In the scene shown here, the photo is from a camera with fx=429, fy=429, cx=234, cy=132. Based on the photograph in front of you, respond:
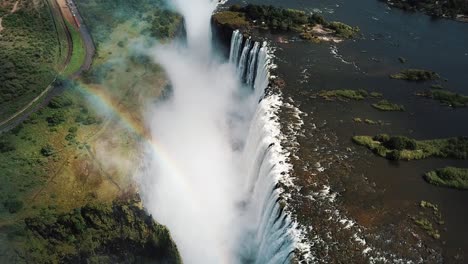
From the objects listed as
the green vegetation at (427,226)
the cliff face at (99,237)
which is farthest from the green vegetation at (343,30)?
the cliff face at (99,237)

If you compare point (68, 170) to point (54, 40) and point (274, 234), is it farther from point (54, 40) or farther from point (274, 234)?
point (54, 40)

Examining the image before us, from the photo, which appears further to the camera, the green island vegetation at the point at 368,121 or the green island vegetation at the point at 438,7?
the green island vegetation at the point at 438,7

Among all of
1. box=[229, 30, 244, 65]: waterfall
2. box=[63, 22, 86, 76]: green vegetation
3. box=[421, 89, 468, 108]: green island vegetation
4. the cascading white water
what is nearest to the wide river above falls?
box=[421, 89, 468, 108]: green island vegetation

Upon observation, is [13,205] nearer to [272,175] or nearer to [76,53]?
[272,175]

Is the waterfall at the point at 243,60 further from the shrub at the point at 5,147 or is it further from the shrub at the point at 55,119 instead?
the shrub at the point at 5,147

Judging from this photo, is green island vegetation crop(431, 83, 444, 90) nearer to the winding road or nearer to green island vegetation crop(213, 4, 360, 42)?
green island vegetation crop(213, 4, 360, 42)

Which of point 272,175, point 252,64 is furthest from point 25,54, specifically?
point 272,175
